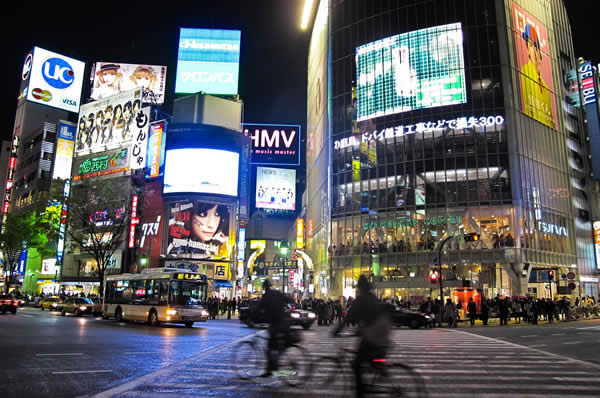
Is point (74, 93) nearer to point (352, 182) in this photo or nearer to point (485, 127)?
point (352, 182)

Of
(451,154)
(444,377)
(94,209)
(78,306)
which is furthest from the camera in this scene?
(451,154)

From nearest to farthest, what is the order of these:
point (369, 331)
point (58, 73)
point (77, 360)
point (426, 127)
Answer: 1. point (369, 331)
2. point (77, 360)
3. point (426, 127)
4. point (58, 73)

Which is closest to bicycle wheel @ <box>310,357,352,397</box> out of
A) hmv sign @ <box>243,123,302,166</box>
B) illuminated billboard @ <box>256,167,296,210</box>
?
hmv sign @ <box>243,123,302,166</box>

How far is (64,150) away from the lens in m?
72.9

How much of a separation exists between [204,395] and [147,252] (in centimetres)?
5213

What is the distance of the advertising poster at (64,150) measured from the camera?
7150 cm

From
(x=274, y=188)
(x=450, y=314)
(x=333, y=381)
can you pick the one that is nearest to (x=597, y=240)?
(x=450, y=314)

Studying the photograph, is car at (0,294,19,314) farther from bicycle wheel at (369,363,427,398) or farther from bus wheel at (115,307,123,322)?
bicycle wheel at (369,363,427,398)

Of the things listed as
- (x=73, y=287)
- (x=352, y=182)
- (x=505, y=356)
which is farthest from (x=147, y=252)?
(x=505, y=356)

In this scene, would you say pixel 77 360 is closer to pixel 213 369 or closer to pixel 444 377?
pixel 213 369

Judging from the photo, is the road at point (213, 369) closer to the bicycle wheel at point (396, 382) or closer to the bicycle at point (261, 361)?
the bicycle at point (261, 361)

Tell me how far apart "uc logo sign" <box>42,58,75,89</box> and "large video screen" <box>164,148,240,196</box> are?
3865cm

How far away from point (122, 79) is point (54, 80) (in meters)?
18.8

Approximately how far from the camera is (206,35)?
66.1m
